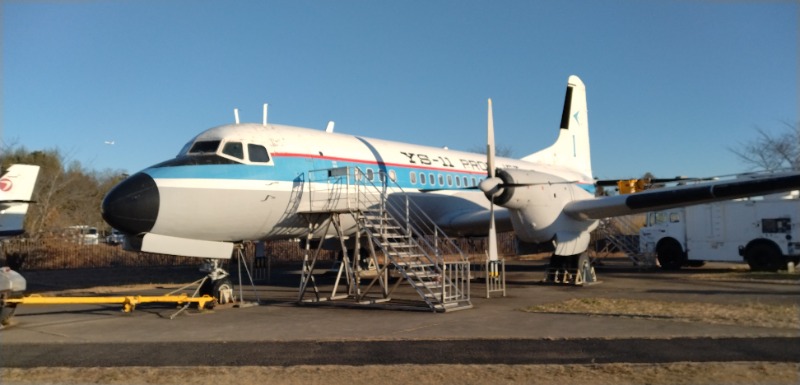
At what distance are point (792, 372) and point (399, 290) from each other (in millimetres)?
11271

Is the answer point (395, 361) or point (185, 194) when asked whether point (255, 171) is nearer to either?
point (185, 194)

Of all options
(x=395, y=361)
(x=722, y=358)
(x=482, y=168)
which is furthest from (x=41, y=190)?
(x=722, y=358)

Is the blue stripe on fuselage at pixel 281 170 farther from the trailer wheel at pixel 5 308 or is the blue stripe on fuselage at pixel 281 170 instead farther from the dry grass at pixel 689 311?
the dry grass at pixel 689 311

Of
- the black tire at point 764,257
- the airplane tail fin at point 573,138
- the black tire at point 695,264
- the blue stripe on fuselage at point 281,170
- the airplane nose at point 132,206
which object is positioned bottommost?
the black tire at point 695,264

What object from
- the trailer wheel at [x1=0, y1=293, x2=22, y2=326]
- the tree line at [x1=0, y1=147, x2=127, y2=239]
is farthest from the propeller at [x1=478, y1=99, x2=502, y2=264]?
the tree line at [x1=0, y1=147, x2=127, y2=239]

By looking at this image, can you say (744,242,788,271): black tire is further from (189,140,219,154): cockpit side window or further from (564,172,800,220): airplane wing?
(189,140,219,154): cockpit side window

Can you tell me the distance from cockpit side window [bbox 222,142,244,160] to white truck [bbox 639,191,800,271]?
17078 mm

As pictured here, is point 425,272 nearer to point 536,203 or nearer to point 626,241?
point 536,203

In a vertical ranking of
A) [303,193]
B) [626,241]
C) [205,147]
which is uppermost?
[205,147]

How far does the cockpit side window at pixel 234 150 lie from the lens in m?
12.5

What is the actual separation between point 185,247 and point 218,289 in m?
1.89

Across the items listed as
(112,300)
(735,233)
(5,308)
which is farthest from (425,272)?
(735,233)

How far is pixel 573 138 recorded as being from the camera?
25.4 metres

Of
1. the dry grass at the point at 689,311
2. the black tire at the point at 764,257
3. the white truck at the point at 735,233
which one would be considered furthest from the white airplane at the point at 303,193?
the black tire at the point at 764,257
